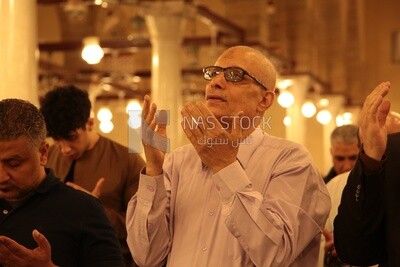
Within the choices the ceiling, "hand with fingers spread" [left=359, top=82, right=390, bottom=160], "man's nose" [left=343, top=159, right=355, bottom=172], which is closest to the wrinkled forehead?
"hand with fingers spread" [left=359, top=82, right=390, bottom=160]

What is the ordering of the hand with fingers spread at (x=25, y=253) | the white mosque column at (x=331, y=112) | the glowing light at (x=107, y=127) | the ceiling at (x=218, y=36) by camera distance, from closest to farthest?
the hand with fingers spread at (x=25, y=253), the glowing light at (x=107, y=127), the ceiling at (x=218, y=36), the white mosque column at (x=331, y=112)

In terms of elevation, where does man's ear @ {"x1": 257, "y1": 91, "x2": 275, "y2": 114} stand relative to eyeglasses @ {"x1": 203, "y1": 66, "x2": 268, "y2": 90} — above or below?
below

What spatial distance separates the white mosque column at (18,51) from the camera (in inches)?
304

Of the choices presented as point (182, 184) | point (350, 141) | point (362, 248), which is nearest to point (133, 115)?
point (182, 184)

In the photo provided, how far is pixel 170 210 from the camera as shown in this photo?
4055mm

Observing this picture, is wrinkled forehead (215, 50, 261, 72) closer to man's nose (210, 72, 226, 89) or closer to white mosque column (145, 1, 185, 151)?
man's nose (210, 72, 226, 89)

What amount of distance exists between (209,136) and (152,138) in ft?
1.10

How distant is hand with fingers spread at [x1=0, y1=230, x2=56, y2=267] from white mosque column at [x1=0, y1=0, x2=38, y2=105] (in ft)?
14.0

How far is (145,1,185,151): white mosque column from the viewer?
50.0 feet

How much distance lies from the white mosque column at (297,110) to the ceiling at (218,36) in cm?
29

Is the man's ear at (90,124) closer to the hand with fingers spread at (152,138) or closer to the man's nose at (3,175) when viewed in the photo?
the hand with fingers spread at (152,138)

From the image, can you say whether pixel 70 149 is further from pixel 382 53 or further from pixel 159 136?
pixel 382 53

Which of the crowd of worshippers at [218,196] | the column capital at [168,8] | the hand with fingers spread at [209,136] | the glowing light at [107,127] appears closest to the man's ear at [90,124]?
the crowd of worshippers at [218,196]

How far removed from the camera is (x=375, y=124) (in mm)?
3527
